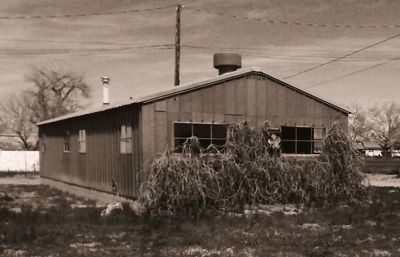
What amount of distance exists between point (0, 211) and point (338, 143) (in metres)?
9.89

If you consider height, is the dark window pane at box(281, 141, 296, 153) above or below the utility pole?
below

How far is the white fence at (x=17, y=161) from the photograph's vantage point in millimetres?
38562

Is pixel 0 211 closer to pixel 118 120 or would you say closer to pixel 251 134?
pixel 118 120

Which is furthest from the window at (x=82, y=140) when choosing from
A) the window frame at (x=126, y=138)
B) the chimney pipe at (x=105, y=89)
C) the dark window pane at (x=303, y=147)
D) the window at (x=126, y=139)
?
the dark window pane at (x=303, y=147)

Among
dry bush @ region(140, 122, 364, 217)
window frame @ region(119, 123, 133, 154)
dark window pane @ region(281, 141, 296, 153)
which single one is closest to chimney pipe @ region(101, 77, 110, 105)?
window frame @ region(119, 123, 133, 154)

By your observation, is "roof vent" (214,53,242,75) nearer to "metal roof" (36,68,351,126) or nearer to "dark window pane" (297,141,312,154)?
"metal roof" (36,68,351,126)

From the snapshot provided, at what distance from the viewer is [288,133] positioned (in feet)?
58.3

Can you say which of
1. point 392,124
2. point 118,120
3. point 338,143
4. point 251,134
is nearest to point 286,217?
point 251,134

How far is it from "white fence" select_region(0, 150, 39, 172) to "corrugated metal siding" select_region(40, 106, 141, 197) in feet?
48.2

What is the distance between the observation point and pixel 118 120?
16250 millimetres

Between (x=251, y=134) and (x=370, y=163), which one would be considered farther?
(x=370, y=163)

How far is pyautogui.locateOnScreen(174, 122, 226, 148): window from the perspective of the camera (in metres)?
15.2

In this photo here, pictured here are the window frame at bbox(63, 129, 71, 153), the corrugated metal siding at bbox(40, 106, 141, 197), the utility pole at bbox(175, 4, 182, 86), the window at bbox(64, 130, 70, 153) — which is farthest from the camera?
the utility pole at bbox(175, 4, 182, 86)

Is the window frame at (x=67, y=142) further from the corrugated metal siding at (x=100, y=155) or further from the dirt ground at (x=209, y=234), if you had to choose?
the dirt ground at (x=209, y=234)
